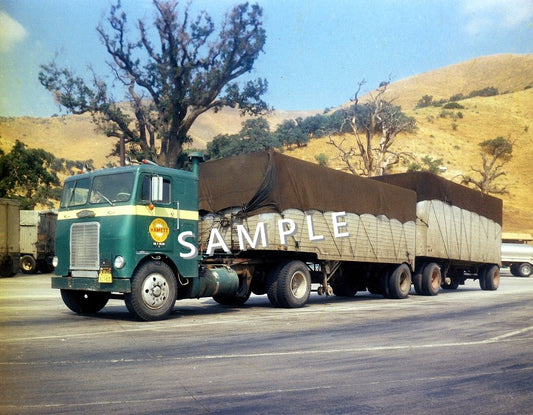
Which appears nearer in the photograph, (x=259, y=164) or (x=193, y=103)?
(x=259, y=164)

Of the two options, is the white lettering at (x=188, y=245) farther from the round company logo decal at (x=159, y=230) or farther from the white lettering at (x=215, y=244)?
the white lettering at (x=215, y=244)

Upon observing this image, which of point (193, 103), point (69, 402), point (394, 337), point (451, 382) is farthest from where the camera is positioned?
point (193, 103)

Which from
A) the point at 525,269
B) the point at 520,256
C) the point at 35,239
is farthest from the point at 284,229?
the point at 525,269

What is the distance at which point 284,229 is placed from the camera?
13.1m

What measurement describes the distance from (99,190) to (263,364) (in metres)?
5.53

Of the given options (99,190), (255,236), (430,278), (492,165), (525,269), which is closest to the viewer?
(99,190)

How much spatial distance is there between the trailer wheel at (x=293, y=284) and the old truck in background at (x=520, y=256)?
2806 centimetres

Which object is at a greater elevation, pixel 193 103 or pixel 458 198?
pixel 193 103

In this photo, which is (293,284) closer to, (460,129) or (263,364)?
(263,364)

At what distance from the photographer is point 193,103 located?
35.7 metres

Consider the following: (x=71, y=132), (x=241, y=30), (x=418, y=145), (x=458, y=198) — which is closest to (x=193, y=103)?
(x=241, y=30)

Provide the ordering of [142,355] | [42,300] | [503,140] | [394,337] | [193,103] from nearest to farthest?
[142,355] < [394,337] < [42,300] < [193,103] < [503,140]

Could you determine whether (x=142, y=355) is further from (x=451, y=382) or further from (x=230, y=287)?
(x=230, y=287)

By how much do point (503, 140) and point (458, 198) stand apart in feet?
180
